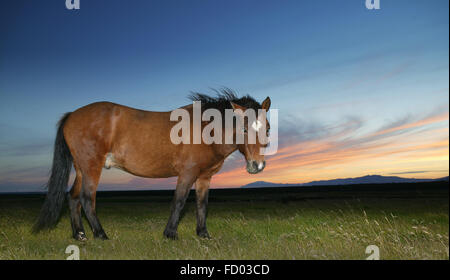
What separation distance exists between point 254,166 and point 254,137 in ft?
2.07

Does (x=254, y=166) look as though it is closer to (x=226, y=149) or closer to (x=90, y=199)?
(x=226, y=149)

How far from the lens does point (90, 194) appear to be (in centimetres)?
736

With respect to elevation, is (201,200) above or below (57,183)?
below

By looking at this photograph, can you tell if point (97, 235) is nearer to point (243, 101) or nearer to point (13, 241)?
point (13, 241)

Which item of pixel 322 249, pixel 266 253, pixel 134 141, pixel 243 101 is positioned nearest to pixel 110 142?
pixel 134 141

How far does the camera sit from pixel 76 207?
7.77 meters

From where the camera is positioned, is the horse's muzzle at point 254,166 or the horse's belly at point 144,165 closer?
the horse's muzzle at point 254,166

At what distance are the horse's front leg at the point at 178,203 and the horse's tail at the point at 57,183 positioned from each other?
9.34 feet

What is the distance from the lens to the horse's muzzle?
6758 millimetres

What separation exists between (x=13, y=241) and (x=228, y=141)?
5.54 m

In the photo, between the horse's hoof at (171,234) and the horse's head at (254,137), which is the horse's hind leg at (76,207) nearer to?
the horse's hoof at (171,234)

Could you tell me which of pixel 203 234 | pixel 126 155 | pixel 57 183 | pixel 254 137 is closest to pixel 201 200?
pixel 203 234

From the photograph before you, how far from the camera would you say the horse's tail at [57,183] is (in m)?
7.57

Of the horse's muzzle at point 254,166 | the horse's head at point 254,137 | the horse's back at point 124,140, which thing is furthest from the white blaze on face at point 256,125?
the horse's back at point 124,140
